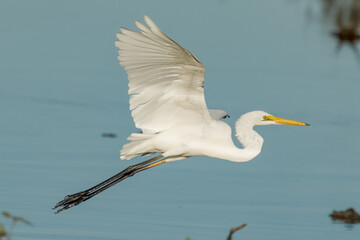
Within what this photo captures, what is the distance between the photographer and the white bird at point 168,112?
23.8 ft

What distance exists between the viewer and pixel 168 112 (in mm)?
8039

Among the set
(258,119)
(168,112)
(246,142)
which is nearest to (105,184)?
(168,112)

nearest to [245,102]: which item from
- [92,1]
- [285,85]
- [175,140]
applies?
[285,85]

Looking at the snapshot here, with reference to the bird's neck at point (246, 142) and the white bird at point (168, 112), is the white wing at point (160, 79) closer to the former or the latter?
the white bird at point (168, 112)

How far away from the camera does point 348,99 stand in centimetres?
Answer: 1619

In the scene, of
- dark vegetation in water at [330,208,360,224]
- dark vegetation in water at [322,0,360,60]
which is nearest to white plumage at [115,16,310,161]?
dark vegetation in water at [330,208,360,224]

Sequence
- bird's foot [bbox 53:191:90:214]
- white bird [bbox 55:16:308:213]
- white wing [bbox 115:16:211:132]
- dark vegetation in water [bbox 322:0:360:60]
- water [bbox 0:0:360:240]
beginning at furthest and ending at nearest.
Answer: dark vegetation in water [bbox 322:0:360:60]
water [bbox 0:0:360:240]
bird's foot [bbox 53:191:90:214]
white bird [bbox 55:16:308:213]
white wing [bbox 115:16:211:132]

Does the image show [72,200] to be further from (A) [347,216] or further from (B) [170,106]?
(A) [347,216]

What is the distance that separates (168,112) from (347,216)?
9.04ft

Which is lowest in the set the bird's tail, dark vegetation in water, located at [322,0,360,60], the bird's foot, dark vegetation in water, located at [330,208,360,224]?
the bird's foot

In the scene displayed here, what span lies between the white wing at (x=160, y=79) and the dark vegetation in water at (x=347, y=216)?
2382mm

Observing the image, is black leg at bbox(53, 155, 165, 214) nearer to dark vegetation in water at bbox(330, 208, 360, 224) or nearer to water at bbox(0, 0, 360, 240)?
water at bbox(0, 0, 360, 240)

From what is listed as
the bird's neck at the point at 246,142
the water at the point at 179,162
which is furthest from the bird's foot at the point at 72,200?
the bird's neck at the point at 246,142

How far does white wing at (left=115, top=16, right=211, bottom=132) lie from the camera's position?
7.16 m
